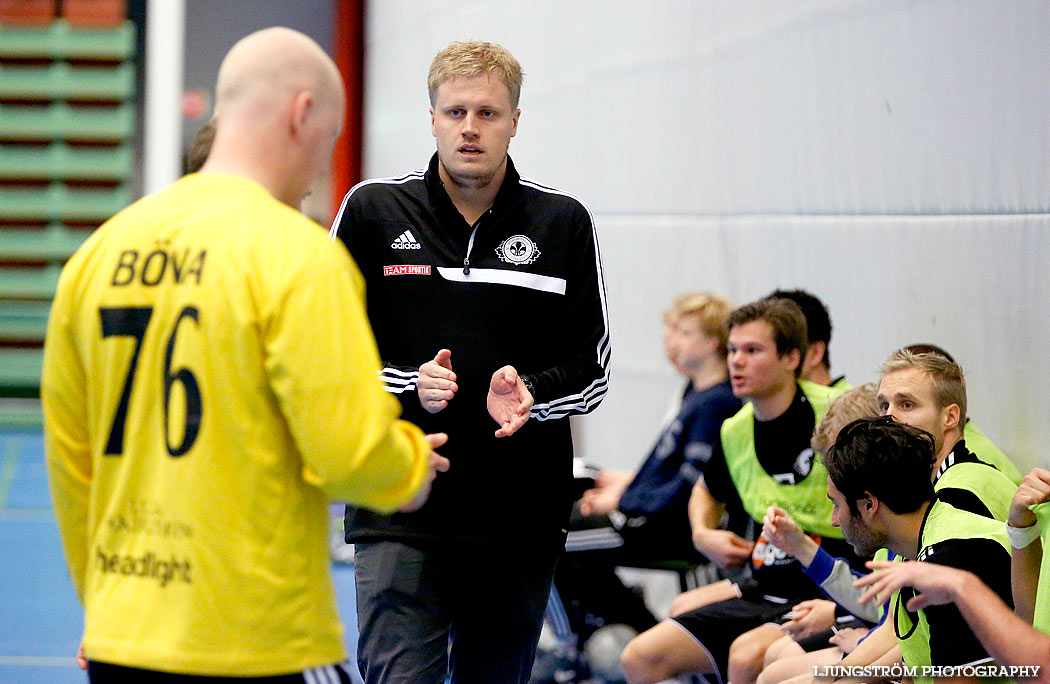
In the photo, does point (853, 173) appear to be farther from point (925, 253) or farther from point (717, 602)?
point (717, 602)

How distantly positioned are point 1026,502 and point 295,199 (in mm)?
1585

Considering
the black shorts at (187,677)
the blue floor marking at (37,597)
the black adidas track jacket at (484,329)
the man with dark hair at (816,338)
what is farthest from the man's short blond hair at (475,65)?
the blue floor marking at (37,597)

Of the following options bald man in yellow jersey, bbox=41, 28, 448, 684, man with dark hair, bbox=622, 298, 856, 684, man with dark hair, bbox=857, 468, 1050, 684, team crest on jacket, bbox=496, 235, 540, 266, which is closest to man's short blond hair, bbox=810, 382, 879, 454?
man with dark hair, bbox=622, 298, 856, 684

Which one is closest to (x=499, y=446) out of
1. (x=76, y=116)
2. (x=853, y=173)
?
(x=853, y=173)

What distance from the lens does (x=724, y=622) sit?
12.5 ft

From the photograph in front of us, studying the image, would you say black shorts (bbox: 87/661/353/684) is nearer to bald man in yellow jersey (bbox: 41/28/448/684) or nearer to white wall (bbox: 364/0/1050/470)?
bald man in yellow jersey (bbox: 41/28/448/684)

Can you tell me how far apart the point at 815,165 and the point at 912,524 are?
2352mm

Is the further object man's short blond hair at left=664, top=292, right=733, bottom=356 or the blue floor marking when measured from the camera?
the blue floor marking

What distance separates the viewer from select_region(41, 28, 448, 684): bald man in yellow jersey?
5.96ft

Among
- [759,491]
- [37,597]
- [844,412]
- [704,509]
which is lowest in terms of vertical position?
[37,597]

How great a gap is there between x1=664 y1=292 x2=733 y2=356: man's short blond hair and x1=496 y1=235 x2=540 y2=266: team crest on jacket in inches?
84.5

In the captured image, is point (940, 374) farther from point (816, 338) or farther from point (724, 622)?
point (724, 622)

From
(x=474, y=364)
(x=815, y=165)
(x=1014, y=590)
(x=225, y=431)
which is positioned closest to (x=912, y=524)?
(x=1014, y=590)

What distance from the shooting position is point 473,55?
2.87 m
